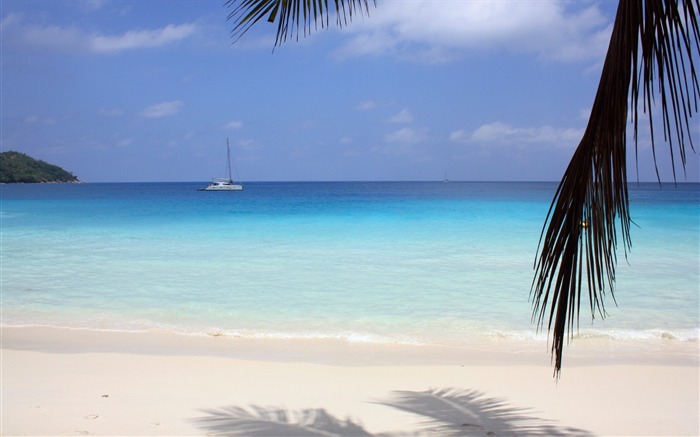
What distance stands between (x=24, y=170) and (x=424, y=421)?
11883 cm

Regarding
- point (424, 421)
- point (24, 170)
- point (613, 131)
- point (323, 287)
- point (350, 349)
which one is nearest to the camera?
point (613, 131)

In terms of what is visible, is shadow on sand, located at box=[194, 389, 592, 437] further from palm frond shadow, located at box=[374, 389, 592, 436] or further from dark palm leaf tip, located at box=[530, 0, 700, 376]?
dark palm leaf tip, located at box=[530, 0, 700, 376]

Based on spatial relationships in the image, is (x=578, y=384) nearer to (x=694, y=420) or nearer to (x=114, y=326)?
(x=694, y=420)

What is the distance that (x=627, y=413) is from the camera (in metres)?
3.86

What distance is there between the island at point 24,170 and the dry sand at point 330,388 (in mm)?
108858

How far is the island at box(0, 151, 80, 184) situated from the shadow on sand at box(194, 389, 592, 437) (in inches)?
4361

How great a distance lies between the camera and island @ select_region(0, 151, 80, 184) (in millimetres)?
100812

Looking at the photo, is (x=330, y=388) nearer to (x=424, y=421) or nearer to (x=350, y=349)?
(x=424, y=421)

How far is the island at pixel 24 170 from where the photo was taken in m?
101

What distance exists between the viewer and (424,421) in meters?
3.55

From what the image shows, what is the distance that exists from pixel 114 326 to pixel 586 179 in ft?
20.0

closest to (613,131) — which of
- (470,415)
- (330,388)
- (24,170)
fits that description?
(470,415)

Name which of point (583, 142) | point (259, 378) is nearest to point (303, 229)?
point (259, 378)

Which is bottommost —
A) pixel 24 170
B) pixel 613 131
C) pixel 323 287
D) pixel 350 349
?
pixel 350 349
